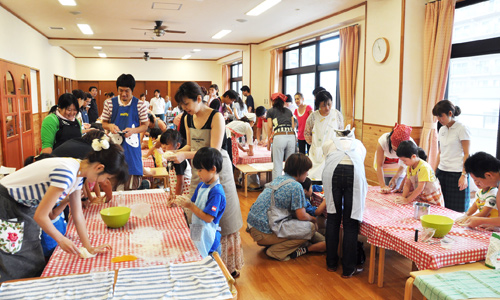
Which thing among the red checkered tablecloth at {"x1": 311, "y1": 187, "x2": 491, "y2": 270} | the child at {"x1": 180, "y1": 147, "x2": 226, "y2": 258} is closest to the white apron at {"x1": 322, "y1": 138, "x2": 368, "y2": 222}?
the red checkered tablecloth at {"x1": 311, "y1": 187, "x2": 491, "y2": 270}

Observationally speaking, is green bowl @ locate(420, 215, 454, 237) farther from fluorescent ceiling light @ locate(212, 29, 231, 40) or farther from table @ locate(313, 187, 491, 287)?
fluorescent ceiling light @ locate(212, 29, 231, 40)

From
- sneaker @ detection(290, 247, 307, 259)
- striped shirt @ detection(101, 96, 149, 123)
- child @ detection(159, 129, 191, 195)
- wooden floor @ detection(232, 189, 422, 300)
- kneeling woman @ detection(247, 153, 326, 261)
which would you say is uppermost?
striped shirt @ detection(101, 96, 149, 123)

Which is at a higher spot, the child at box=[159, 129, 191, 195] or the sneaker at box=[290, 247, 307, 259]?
the child at box=[159, 129, 191, 195]

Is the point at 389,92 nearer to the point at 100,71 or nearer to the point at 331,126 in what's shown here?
the point at 331,126

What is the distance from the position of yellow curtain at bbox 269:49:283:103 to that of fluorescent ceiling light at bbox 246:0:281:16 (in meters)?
2.79

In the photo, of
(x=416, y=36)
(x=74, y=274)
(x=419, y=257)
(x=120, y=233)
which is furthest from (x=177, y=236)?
(x=416, y=36)

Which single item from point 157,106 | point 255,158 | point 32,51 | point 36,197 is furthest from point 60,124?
point 157,106

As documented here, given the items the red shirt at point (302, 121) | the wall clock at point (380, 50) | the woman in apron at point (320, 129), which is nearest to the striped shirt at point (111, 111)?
the woman in apron at point (320, 129)

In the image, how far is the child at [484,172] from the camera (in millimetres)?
2266

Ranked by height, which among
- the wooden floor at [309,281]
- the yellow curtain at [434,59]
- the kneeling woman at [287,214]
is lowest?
the wooden floor at [309,281]

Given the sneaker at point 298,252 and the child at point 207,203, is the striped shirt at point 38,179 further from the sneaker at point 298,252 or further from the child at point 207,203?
→ the sneaker at point 298,252

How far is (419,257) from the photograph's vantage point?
2.12 meters

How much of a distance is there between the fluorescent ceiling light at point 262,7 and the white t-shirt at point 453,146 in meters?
3.26

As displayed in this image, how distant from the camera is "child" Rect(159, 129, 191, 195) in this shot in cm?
279
